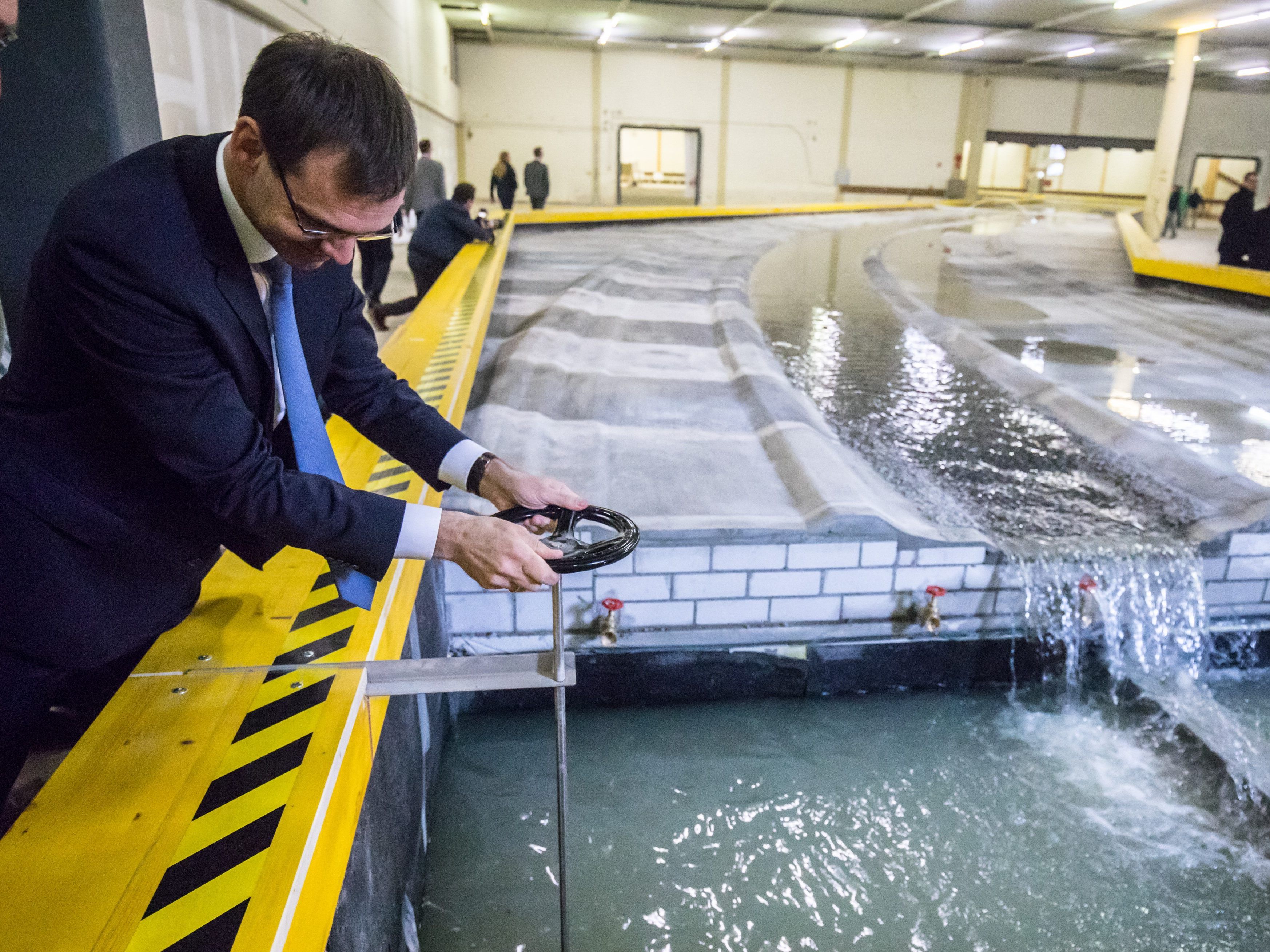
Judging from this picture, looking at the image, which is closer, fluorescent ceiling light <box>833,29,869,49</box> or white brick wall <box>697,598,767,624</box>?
white brick wall <box>697,598,767,624</box>

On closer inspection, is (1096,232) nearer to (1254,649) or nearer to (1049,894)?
(1254,649)

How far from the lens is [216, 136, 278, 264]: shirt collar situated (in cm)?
130

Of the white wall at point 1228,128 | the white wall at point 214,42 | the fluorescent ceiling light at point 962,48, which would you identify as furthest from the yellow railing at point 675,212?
the white wall at point 1228,128

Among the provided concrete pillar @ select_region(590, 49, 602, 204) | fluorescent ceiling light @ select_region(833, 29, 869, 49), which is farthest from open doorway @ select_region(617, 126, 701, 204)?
fluorescent ceiling light @ select_region(833, 29, 869, 49)

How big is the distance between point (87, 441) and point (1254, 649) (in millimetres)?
4195

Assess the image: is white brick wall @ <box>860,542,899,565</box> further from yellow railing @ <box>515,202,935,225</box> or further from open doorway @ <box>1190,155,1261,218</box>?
open doorway @ <box>1190,155,1261,218</box>

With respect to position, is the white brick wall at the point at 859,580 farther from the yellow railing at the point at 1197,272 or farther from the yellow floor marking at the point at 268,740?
the yellow railing at the point at 1197,272

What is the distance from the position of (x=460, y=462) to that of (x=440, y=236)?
21.5 ft

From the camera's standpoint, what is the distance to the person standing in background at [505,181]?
49.9 feet

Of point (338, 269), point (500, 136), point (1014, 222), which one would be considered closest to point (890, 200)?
point (1014, 222)

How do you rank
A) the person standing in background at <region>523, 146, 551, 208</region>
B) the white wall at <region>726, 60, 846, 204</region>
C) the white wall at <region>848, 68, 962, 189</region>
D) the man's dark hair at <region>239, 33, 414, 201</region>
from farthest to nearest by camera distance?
the white wall at <region>848, 68, 962, 189</region> < the white wall at <region>726, 60, 846, 204</region> < the person standing in background at <region>523, 146, 551, 208</region> < the man's dark hair at <region>239, 33, 414, 201</region>

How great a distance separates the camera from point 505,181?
53.9 ft

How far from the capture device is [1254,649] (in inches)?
137

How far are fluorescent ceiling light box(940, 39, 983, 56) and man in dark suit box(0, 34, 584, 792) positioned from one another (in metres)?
24.9
